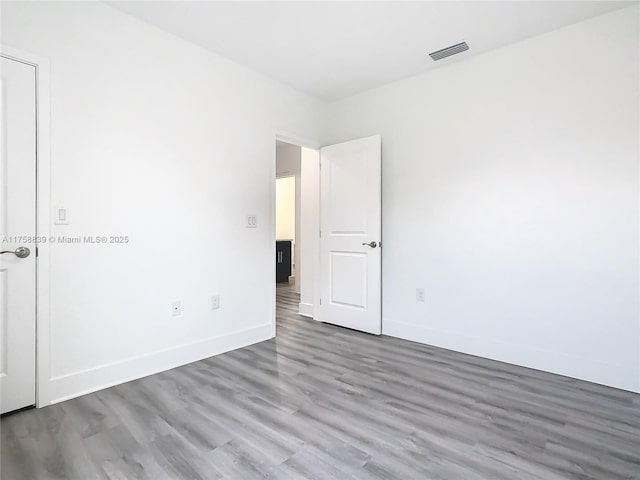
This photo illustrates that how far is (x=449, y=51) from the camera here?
2902 millimetres

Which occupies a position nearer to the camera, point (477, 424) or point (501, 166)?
point (477, 424)

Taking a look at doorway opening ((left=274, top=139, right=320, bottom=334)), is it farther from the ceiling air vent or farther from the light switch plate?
the light switch plate

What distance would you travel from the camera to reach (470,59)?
3039mm

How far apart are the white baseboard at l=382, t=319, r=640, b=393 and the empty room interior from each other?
2 cm

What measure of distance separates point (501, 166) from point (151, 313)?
2.97 meters

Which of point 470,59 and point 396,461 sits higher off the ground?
point 470,59

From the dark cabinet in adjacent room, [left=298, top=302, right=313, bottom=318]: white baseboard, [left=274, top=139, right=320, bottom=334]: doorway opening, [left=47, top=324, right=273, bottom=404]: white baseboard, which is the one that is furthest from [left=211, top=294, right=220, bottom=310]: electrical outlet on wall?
the dark cabinet in adjacent room

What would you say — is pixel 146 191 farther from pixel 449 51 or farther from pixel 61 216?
pixel 449 51

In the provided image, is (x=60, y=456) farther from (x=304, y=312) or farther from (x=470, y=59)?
(x=470, y=59)

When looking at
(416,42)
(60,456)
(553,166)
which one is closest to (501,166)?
(553,166)

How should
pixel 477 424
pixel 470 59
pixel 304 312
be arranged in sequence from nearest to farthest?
1. pixel 477 424
2. pixel 470 59
3. pixel 304 312

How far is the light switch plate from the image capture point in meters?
2.15

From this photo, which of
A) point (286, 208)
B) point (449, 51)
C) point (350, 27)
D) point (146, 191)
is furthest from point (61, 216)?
point (286, 208)

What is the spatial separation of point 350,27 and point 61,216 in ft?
7.66
